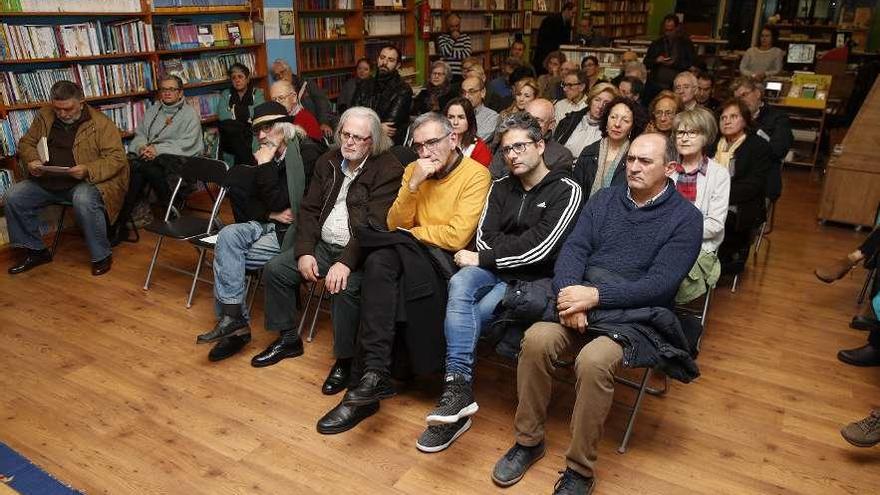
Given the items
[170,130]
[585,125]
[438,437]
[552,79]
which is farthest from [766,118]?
[170,130]

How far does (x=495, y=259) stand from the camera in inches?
117

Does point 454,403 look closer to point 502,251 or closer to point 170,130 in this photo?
point 502,251

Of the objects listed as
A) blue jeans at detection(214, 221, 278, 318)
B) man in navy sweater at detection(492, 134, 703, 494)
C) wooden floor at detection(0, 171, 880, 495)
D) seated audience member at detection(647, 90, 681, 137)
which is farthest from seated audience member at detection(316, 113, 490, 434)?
seated audience member at detection(647, 90, 681, 137)

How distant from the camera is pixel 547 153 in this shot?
142 inches

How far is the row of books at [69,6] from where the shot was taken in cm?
473

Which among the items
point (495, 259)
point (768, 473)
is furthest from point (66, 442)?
point (768, 473)

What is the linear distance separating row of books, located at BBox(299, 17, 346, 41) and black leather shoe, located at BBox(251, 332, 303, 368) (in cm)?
453

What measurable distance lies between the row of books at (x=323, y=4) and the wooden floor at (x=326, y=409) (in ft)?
13.0

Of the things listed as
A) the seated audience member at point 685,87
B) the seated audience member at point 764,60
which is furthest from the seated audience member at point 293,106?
the seated audience member at point 764,60

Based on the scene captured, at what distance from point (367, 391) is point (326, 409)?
0.32 m

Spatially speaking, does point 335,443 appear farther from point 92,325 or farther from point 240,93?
point 240,93

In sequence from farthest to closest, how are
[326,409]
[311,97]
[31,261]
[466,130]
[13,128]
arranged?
[311,97], [13,128], [31,261], [466,130], [326,409]

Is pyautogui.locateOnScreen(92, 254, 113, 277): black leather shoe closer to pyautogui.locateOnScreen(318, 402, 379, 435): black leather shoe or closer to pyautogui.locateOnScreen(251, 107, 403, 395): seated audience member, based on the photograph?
pyautogui.locateOnScreen(251, 107, 403, 395): seated audience member

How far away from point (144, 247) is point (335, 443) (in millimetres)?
3121
